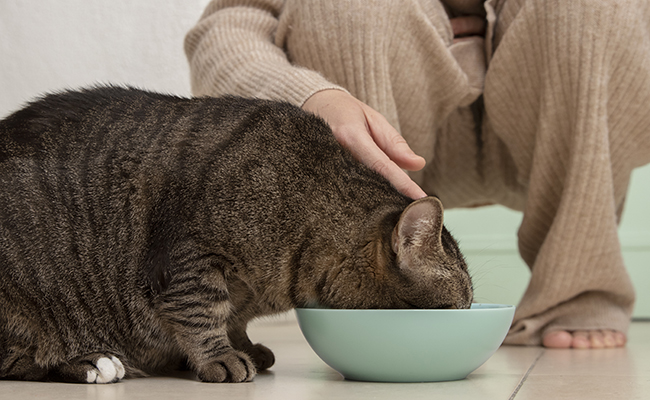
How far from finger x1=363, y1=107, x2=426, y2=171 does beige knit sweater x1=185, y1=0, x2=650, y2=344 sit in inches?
7.5

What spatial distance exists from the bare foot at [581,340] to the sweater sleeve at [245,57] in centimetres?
88

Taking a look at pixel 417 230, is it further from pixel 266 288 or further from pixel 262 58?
pixel 262 58

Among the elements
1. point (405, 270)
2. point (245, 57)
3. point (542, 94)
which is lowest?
point (405, 270)

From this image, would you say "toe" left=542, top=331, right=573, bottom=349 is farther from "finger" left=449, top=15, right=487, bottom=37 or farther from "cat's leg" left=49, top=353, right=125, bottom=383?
"cat's leg" left=49, top=353, right=125, bottom=383

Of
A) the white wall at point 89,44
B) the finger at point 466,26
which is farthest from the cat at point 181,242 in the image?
the white wall at point 89,44


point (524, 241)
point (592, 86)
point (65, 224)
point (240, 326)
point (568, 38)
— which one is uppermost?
point (568, 38)

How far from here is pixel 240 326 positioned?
4.40 feet

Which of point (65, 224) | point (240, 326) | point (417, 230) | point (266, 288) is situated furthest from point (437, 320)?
point (65, 224)

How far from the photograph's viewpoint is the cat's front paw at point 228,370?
1149 mm

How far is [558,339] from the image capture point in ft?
5.58

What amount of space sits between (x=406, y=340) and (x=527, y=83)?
0.99m

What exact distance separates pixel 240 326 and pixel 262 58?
2.44ft

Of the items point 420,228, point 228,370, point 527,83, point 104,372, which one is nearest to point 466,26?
point 527,83

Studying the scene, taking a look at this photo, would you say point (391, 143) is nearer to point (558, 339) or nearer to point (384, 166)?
point (384, 166)
